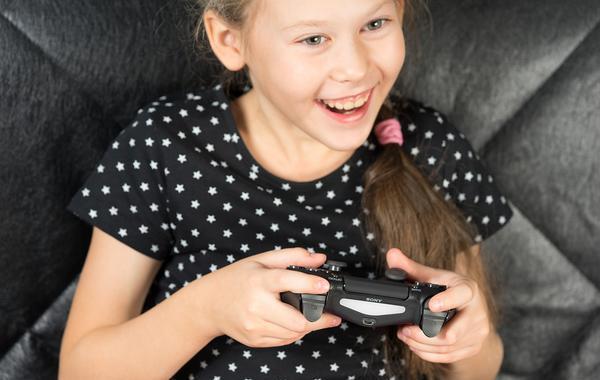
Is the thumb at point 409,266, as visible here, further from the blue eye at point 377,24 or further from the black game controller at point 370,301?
the blue eye at point 377,24

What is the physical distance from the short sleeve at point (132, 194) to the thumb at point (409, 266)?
0.31 meters

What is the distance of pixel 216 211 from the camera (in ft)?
3.62

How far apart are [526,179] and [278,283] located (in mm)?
528

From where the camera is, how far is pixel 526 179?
4.12 feet

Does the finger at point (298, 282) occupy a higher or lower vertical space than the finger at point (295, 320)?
higher

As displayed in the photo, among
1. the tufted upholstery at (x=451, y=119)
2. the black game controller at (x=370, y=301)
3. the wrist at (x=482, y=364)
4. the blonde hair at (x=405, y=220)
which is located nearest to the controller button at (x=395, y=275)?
the black game controller at (x=370, y=301)

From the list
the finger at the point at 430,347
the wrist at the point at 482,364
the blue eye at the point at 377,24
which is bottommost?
the wrist at the point at 482,364

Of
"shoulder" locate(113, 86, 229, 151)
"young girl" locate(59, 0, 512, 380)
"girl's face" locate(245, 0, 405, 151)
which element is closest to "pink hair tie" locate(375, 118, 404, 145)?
"young girl" locate(59, 0, 512, 380)

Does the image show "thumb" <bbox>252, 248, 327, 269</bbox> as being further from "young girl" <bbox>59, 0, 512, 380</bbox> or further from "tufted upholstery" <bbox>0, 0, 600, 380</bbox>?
"tufted upholstery" <bbox>0, 0, 600, 380</bbox>

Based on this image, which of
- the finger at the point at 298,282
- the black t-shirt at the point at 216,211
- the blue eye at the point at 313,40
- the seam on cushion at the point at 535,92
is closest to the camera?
the finger at the point at 298,282

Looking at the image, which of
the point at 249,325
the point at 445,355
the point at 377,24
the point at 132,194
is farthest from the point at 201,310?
the point at 377,24

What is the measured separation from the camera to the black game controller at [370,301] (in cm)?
89

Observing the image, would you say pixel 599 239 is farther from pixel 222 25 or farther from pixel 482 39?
pixel 222 25

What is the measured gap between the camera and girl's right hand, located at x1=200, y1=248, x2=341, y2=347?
0.89 metres
